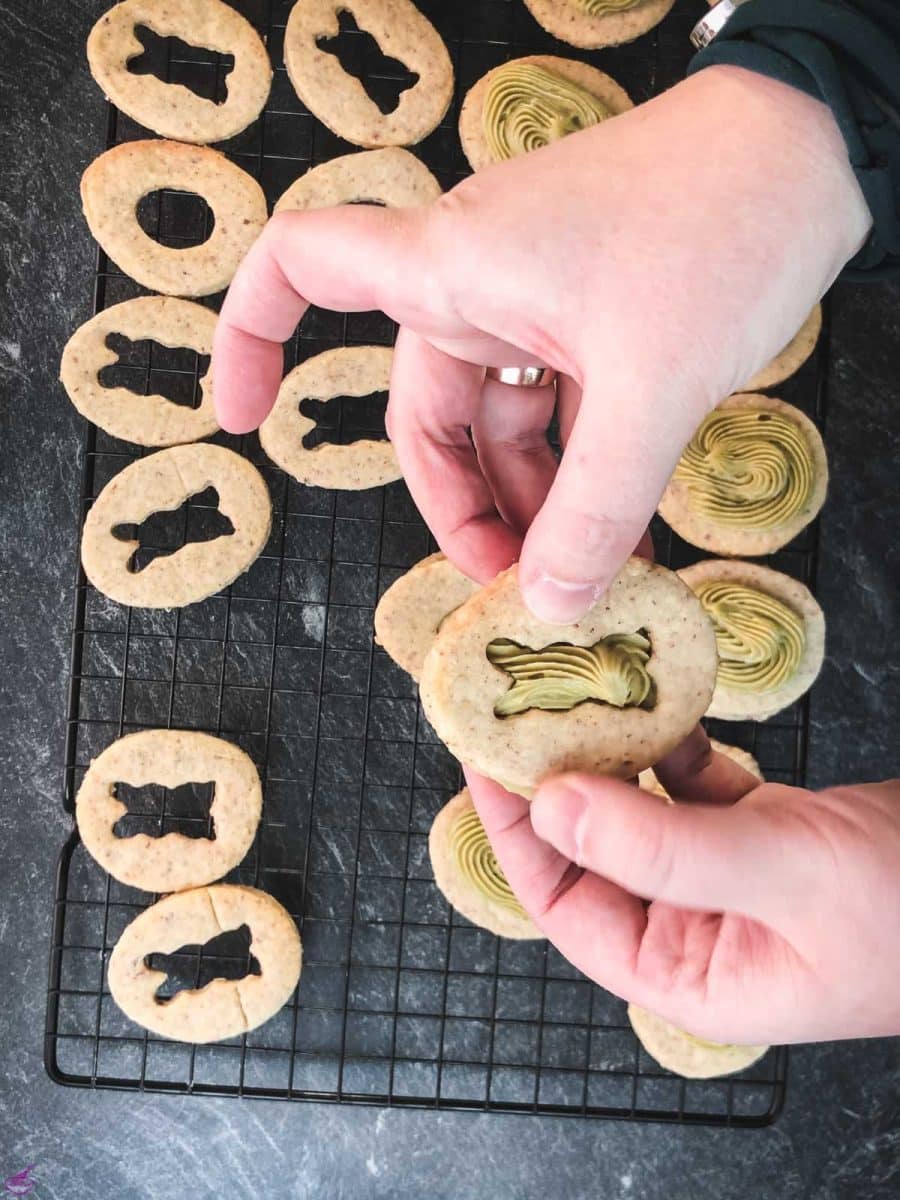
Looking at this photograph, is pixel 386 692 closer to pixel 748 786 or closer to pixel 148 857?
pixel 148 857

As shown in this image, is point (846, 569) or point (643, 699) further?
point (846, 569)

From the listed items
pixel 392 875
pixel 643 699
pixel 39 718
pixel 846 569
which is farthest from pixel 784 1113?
pixel 39 718

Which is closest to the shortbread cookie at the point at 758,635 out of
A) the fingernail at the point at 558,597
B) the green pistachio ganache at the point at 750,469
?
the green pistachio ganache at the point at 750,469

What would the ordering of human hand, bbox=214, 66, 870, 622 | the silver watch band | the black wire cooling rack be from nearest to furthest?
human hand, bbox=214, 66, 870, 622, the silver watch band, the black wire cooling rack

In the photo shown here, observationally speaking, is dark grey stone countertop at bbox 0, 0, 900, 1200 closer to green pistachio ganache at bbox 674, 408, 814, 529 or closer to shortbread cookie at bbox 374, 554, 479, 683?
green pistachio ganache at bbox 674, 408, 814, 529

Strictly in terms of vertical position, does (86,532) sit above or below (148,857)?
above

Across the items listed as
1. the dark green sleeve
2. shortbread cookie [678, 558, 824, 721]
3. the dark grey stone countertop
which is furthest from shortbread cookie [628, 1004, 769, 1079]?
the dark green sleeve

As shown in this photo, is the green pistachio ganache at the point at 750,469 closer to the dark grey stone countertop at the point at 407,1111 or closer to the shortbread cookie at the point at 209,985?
the dark grey stone countertop at the point at 407,1111
